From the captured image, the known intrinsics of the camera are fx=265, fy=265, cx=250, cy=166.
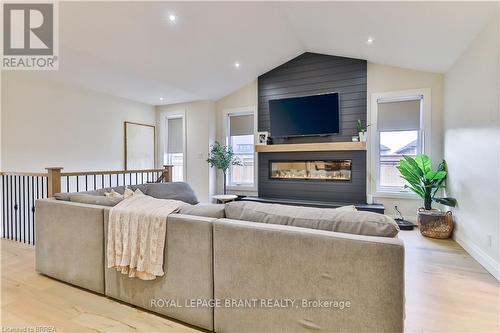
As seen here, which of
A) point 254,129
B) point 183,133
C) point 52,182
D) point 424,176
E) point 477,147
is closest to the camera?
point 52,182

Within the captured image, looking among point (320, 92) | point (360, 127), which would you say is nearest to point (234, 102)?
point (320, 92)

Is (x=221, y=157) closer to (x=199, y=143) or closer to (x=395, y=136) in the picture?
(x=199, y=143)

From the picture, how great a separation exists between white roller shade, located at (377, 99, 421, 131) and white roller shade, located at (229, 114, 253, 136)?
2754 mm

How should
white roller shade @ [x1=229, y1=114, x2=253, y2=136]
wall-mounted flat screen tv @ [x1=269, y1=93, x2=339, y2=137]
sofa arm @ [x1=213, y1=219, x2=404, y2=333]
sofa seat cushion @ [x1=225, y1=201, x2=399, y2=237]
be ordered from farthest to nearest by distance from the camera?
1. white roller shade @ [x1=229, y1=114, x2=253, y2=136]
2. wall-mounted flat screen tv @ [x1=269, y1=93, x2=339, y2=137]
3. sofa seat cushion @ [x1=225, y1=201, x2=399, y2=237]
4. sofa arm @ [x1=213, y1=219, x2=404, y2=333]

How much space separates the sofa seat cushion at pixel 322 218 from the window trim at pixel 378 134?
146 inches

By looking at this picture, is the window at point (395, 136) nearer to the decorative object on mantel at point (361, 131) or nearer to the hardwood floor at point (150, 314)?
the decorative object on mantel at point (361, 131)

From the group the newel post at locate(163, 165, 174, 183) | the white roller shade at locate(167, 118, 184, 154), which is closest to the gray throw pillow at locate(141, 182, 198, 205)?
the newel post at locate(163, 165, 174, 183)

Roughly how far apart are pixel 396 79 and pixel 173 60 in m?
4.02

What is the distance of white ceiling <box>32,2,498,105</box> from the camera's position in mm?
3271

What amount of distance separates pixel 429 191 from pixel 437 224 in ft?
1.71

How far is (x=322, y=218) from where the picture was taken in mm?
1579

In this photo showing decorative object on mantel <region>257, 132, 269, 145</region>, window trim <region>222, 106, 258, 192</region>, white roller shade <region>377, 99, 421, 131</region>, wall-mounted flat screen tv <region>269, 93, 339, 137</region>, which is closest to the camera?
white roller shade <region>377, 99, 421, 131</region>

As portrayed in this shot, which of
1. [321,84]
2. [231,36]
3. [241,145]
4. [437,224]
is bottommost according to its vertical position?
[437,224]

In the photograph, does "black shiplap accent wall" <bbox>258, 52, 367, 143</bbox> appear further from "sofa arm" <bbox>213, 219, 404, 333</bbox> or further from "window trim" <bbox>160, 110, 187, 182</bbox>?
"sofa arm" <bbox>213, 219, 404, 333</bbox>
